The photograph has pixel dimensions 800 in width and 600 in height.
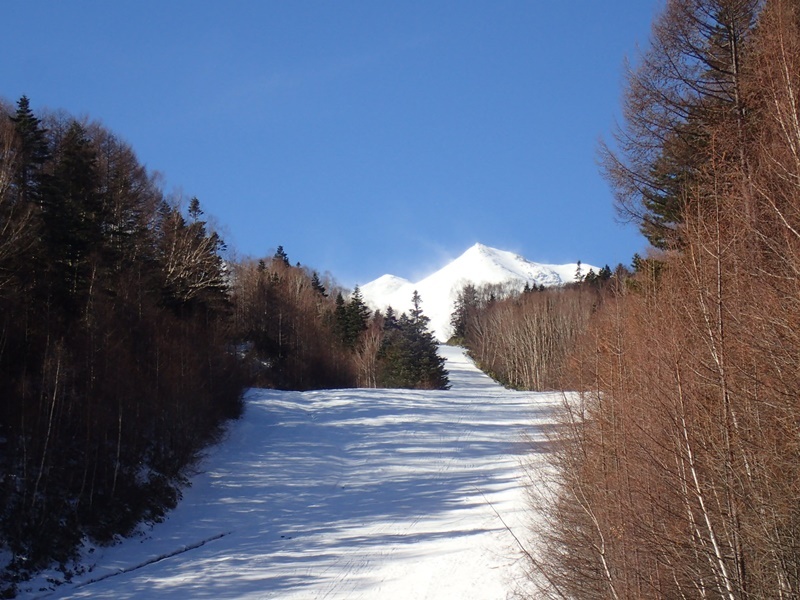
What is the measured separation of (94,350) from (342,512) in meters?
10.5

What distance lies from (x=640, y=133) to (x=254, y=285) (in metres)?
51.0

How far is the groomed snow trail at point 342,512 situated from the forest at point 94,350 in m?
1.44

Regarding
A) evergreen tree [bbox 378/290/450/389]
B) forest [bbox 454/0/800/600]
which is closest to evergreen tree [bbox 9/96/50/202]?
forest [bbox 454/0/800/600]

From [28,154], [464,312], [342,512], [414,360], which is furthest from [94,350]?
[464,312]

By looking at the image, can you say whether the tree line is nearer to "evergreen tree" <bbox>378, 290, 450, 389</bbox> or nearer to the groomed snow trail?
the groomed snow trail

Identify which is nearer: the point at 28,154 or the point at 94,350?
the point at 94,350

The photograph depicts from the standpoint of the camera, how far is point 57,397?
21625mm

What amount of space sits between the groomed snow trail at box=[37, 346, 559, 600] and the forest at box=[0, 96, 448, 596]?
144cm

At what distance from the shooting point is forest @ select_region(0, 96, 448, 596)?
20.2 m

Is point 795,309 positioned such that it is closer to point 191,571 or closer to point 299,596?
point 299,596

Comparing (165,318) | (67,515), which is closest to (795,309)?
(67,515)

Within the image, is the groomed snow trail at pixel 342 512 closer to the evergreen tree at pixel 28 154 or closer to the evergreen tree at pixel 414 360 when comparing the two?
the evergreen tree at pixel 28 154

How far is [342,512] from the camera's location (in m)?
24.8

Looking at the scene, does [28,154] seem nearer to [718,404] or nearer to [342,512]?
[342,512]
